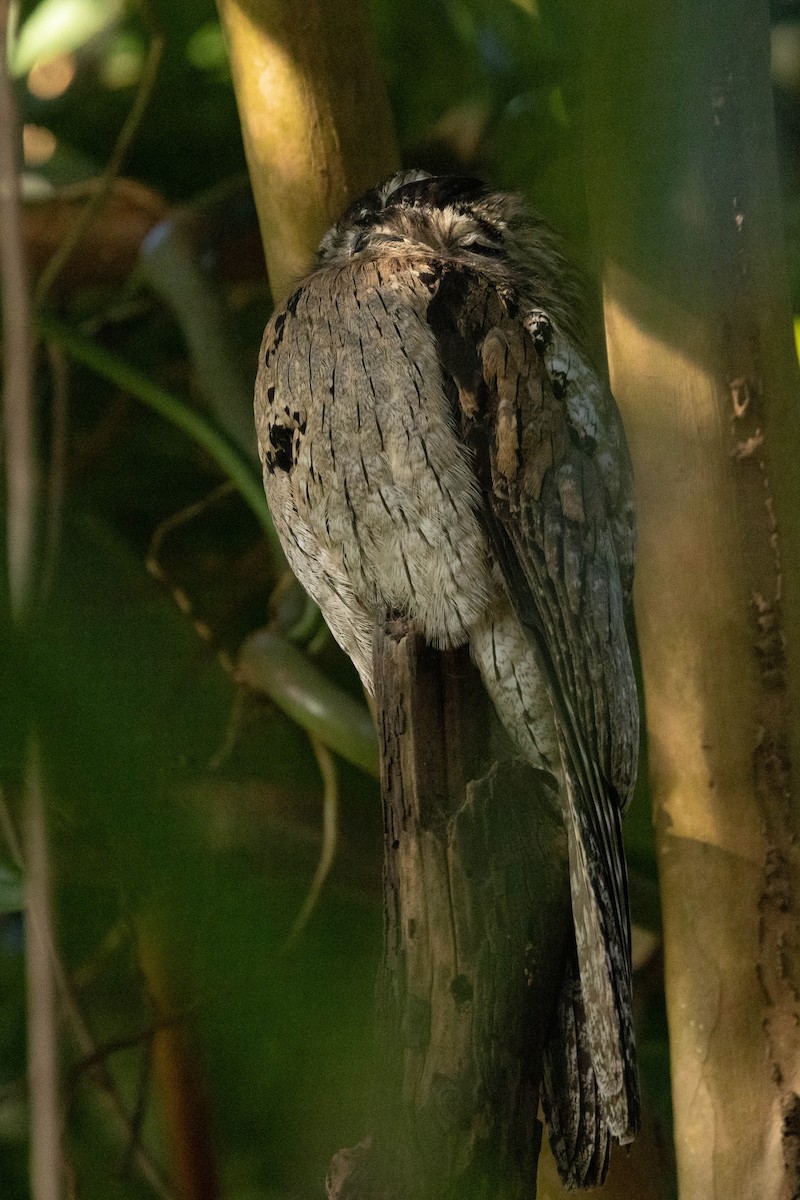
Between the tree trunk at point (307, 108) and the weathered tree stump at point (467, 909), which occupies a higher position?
the tree trunk at point (307, 108)

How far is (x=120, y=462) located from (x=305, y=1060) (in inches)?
84.5

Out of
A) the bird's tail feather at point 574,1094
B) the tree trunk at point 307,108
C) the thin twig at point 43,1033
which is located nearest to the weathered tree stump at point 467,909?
the bird's tail feather at point 574,1094

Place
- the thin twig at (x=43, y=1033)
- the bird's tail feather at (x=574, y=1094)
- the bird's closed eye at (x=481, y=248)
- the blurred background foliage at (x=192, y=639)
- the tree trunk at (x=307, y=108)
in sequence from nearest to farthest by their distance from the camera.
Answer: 1. the blurred background foliage at (x=192, y=639)
2. the thin twig at (x=43, y=1033)
3. the bird's tail feather at (x=574, y=1094)
4. the bird's closed eye at (x=481, y=248)
5. the tree trunk at (x=307, y=108)

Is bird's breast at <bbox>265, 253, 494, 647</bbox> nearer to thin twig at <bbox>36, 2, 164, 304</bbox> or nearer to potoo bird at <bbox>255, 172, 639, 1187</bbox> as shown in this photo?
potoo bird at <bbox>255, 172, 639, 1187</bbox>

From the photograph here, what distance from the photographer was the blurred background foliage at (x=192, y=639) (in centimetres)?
16

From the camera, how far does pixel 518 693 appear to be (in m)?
1.03

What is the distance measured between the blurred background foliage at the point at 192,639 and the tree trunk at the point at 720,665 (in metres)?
0.12

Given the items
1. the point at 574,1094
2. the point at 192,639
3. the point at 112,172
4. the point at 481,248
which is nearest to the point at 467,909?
the point at 574,1094

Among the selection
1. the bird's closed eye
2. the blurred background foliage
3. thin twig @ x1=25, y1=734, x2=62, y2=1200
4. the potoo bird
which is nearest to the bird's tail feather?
the potoo bird

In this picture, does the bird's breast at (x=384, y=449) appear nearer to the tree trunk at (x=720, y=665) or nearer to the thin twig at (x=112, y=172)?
the tree trunk at (x=720, y=665)

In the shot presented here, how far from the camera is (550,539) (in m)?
0.96

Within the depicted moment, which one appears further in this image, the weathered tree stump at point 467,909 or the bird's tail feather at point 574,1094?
the bird's tail feather at point 574,1094

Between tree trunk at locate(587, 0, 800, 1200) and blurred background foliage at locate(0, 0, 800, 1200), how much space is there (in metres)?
0.12

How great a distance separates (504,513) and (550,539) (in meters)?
0.04
